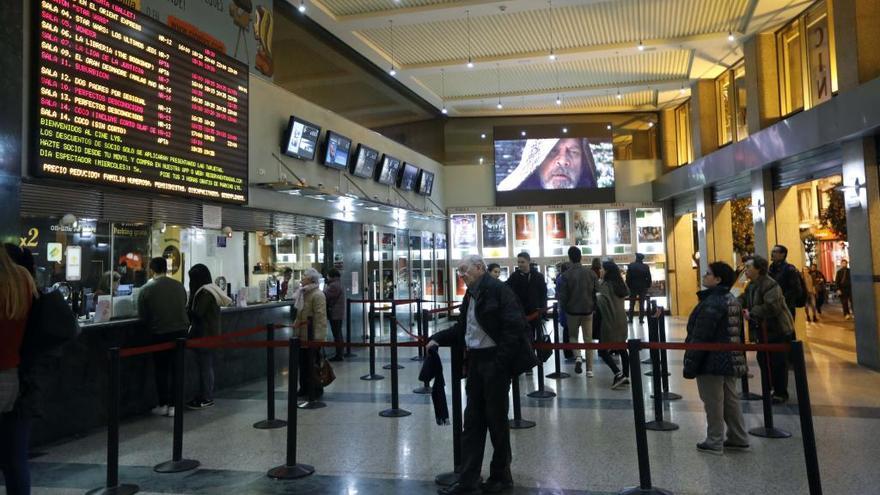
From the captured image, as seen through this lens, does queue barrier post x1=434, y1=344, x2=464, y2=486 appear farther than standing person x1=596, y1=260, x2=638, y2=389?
No

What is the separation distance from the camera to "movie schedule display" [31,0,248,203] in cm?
541

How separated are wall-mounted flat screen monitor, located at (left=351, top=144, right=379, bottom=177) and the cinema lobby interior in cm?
10

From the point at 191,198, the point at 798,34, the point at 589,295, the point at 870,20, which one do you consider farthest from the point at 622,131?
the point at 191,198

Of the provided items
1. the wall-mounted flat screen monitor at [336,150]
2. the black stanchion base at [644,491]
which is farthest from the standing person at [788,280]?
the wall-mounted flat screen monitor at [336,150]

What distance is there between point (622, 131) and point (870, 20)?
9740 mm

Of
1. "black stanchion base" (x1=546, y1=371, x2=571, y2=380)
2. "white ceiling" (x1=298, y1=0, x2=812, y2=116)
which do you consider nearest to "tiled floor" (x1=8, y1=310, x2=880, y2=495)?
"black stanchion base" (x1=546, y1=371, x2=571, y2=380)

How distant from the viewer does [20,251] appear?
3.42 m

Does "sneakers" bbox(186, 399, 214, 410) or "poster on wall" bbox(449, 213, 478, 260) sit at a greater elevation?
"poster on wall" bbox(449, 213, 478, 260)

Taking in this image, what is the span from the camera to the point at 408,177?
46.8ft

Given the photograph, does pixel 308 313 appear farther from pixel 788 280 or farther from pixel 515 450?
pixel 788 280

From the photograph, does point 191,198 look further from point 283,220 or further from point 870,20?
point 870,20

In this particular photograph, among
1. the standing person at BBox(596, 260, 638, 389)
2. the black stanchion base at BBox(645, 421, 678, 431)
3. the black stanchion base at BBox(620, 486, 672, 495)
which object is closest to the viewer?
the black stanchion base at BBox(620, 486, 672, 495)

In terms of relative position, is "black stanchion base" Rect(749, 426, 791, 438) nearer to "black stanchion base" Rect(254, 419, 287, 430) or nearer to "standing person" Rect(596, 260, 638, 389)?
"standing person" Rect(596, 260, 638, 389)

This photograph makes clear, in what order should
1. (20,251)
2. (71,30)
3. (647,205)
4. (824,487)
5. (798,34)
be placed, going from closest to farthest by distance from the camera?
(20,251) → (824,487) → (71,30) → (798,34) → (647,205)
